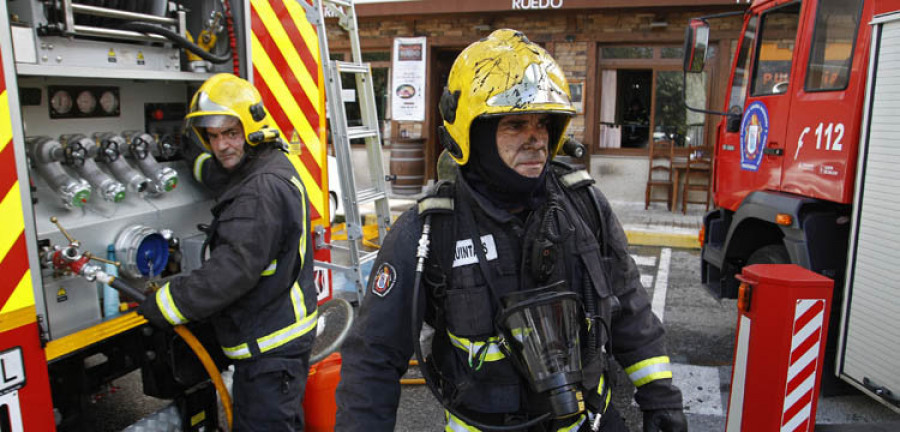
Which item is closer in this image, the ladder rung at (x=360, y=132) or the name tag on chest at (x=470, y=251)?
the name tag on chest at (x=470, y=251)

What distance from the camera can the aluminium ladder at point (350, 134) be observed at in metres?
4.16

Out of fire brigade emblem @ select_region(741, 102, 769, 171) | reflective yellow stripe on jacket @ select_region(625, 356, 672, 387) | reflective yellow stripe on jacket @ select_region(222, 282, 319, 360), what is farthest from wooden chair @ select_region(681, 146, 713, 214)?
reflective yellow stripe on jacket @ select_region(625, 356, 672, 387)

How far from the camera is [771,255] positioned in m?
4.24

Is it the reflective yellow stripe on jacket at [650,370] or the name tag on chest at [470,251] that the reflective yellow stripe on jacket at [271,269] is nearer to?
the name tag on chest at [470,251]

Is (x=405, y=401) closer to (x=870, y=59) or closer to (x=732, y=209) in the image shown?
(x=732, y=209)

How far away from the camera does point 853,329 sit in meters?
3.47

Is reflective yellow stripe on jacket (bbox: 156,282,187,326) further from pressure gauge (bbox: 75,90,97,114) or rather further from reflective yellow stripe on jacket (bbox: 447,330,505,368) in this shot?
reflective yellow stripe on jacket (bbox: 447,330,505,368)

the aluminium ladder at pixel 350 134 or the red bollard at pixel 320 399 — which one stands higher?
the aluminium ladder at pixel 350 134

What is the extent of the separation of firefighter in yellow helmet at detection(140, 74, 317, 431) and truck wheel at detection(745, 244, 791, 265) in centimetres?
290

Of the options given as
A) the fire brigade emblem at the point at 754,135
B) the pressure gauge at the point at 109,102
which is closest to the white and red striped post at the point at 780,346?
the fire brigade emblem at the point at 754,135

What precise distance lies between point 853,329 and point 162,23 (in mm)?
3660

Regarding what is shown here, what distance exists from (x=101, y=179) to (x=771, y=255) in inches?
149

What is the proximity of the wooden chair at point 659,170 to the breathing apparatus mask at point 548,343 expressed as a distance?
9.15m

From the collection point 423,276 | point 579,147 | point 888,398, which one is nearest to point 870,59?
point 888,398
